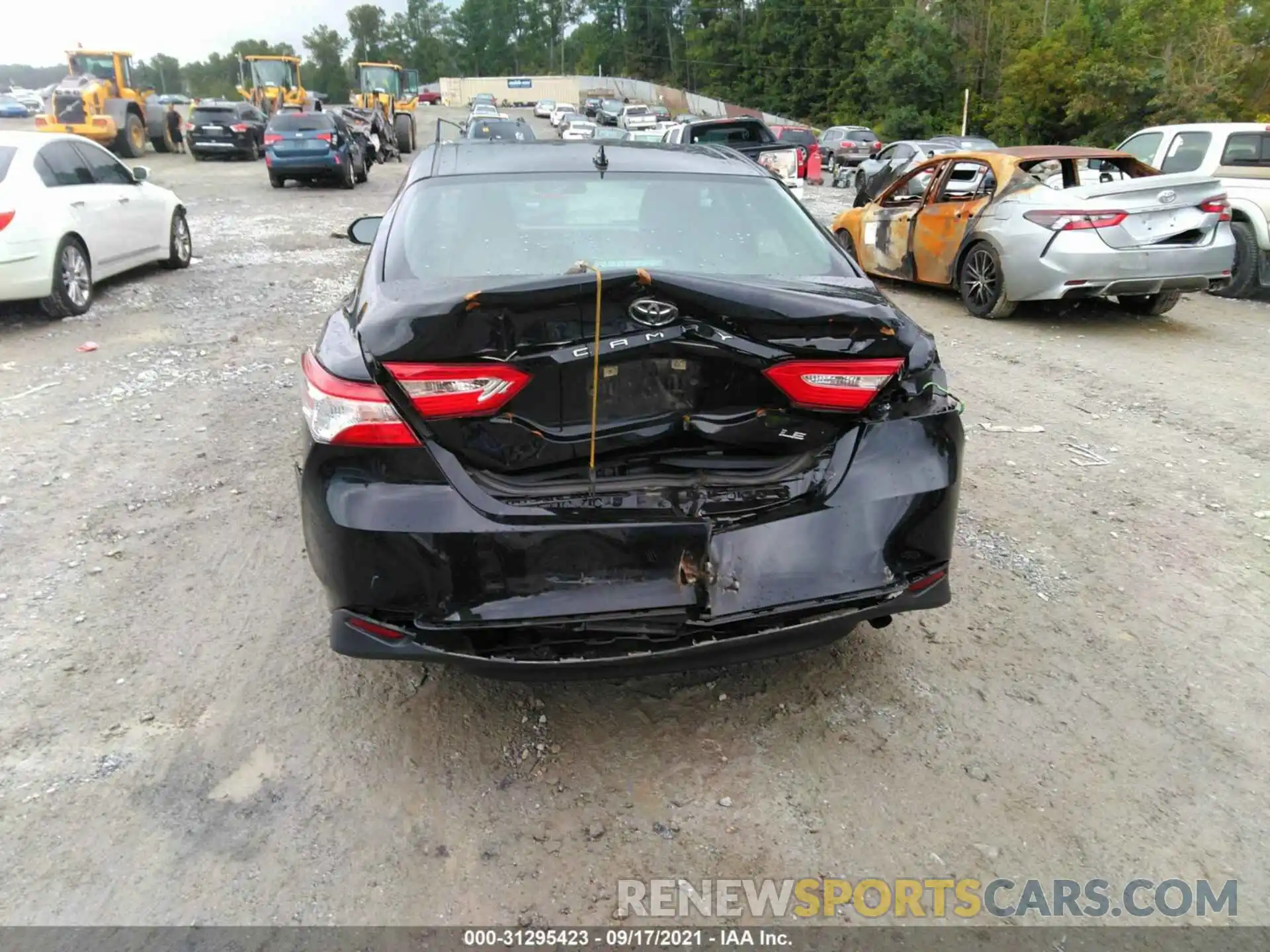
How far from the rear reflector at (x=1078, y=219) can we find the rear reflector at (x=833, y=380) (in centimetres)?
584

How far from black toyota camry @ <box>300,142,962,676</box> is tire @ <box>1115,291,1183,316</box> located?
7166 mm

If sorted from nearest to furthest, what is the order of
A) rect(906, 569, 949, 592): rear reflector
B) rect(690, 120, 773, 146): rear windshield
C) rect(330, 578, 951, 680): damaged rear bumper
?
rect(330, 578, 951, 680): damaged rear bumper
rect(906, 569, 949, 592): rear reflector
rect(690, 120, 773, 146): rear windshield

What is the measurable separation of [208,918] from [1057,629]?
2.98 metres

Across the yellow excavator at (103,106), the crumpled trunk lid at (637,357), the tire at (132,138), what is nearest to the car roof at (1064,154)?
the crumpled trunk lid at (637,357)

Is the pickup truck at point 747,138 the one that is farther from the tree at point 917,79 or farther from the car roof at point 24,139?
the tree at point 917,79

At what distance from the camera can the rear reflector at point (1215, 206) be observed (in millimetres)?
7465

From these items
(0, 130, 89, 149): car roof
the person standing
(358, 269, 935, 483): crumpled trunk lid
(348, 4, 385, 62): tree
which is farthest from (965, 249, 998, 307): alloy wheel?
(348, 4, 385, 62): tree

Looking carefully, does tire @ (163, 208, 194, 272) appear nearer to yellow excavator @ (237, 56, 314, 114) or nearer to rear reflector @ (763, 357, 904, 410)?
rear reflector @ (763, 357, 904, 410)

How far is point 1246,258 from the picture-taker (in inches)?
383

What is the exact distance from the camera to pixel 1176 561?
3932 millimetres

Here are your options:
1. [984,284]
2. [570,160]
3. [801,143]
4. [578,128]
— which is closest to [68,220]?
[570,160]

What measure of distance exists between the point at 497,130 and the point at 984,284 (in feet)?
54.2

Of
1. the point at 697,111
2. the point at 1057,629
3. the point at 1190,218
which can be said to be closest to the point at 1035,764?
the point at 1057,629

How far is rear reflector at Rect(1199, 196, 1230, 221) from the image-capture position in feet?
24.5
